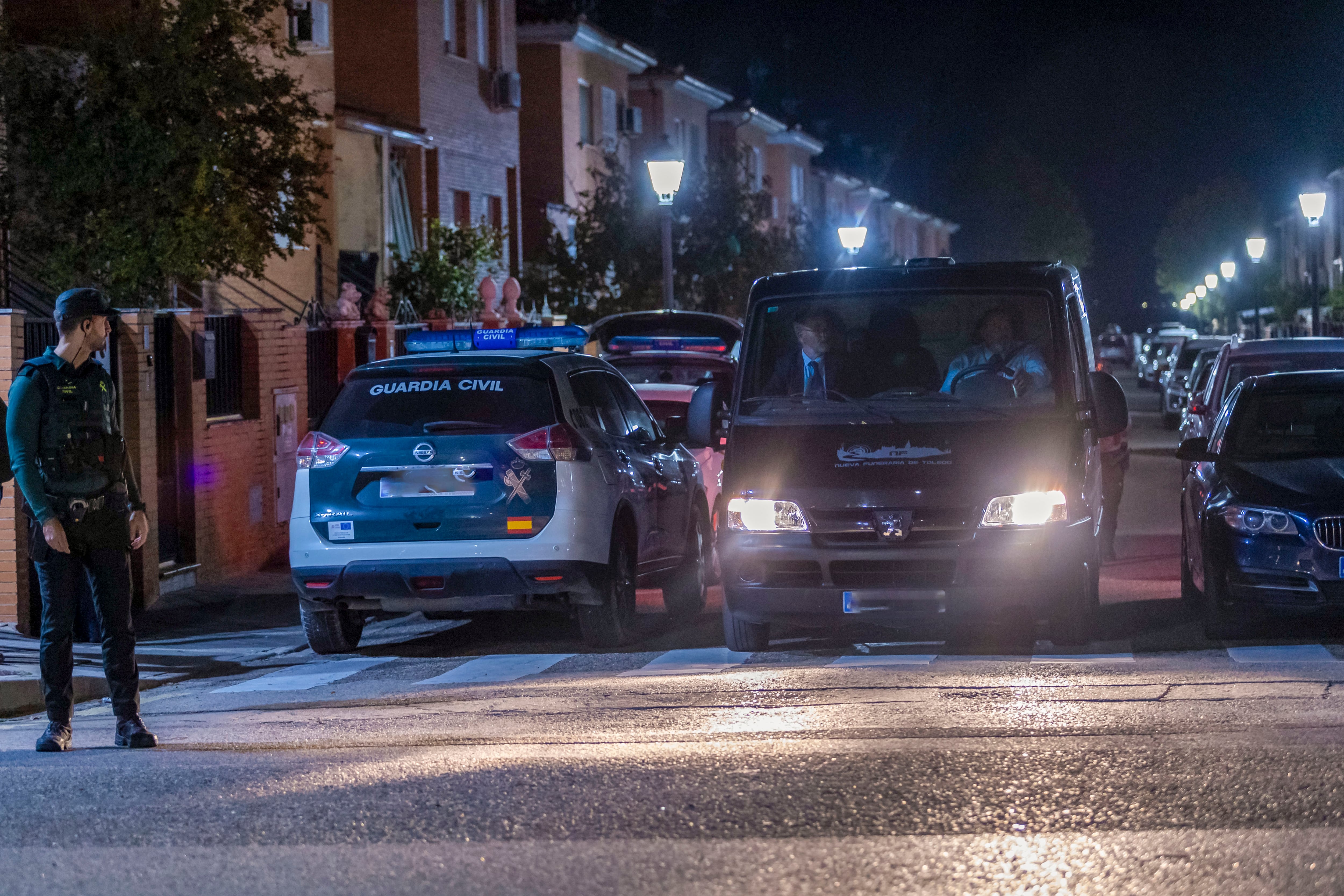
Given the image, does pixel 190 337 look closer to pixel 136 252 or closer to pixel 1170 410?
pixel 136 252

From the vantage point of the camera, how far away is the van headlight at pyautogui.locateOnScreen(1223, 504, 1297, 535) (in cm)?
1060

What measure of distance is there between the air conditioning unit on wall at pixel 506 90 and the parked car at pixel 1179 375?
1344 centimetres

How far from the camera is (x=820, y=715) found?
8281mm

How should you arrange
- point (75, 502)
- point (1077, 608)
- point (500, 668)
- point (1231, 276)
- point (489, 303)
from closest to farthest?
1. point (75, 502)
2. point (1077, 608)
3. point (500, 668)
4. point (489, 303)
5. point (1231, 276)

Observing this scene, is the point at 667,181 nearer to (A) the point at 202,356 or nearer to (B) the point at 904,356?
(A) the point at 202,356

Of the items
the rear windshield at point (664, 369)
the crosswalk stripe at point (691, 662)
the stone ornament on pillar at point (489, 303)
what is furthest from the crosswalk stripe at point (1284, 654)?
the stone ornament on pillar at point (489, 303)

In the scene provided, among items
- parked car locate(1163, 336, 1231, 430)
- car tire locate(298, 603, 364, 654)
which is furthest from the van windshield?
parked car locate(1163, 336, 1231, 430)

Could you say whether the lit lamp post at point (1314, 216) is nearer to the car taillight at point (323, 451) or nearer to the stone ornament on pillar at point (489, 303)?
the stone ornament on pillar at point (489, 303)

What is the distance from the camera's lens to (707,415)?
11109 millimetres

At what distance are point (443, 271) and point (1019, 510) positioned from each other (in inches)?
809

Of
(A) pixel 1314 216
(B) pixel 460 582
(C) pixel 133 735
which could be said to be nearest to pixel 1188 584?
(B) pixel 460 582

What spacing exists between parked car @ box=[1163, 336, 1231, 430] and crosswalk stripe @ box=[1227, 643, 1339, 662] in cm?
2602

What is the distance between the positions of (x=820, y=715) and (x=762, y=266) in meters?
31.7

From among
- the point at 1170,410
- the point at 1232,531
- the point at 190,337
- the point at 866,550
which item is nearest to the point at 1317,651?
the point at 1232,531
